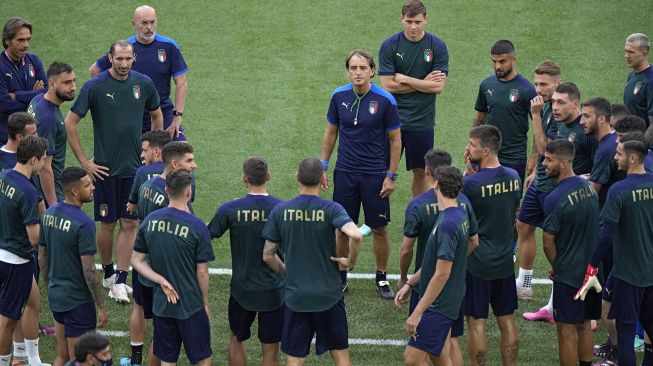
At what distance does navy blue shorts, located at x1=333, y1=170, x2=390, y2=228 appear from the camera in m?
11.0

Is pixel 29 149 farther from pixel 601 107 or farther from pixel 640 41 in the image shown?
pixel 640 41

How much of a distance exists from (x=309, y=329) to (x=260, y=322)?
1.67 ft

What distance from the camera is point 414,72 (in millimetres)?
11883

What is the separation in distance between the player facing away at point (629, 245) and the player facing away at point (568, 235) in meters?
0.13

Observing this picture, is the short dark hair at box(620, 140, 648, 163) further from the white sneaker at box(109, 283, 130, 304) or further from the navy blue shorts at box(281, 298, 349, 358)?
the white sneaker at box(109, 283, 130, 304)

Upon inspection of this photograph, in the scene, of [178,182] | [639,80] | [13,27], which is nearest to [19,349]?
[178,182]

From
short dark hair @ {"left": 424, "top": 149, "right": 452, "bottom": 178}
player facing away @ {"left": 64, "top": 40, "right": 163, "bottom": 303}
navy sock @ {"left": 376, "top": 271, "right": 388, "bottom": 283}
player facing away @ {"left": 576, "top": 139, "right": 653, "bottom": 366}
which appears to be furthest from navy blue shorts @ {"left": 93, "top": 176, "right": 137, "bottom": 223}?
player facing away @ {"left": 576, "top": 139, "right": 653, "bottom": 366}

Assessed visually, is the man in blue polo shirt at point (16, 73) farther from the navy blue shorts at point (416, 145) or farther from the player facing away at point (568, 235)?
the player facing away at point (568, 235)

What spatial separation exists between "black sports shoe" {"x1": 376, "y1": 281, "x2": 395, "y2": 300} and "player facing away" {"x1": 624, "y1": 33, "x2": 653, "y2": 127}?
126 inches

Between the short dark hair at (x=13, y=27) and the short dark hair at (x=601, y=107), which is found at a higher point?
the short dark hair at (x=13, y=27)

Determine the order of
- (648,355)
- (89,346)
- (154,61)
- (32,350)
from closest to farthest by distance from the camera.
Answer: (89,346) < (648,355) < (32,350) < (154,61)

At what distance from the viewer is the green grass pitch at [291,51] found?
1466 cm

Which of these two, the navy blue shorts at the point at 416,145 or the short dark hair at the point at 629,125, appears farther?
the navy blue shorts at the point at 416,145

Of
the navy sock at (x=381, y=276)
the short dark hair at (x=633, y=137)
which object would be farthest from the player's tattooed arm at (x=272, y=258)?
the short dark hair at (x=633, y=137)
